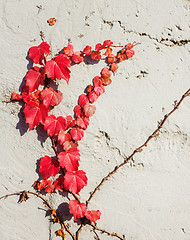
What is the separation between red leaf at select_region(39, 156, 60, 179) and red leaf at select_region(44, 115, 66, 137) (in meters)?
0.15

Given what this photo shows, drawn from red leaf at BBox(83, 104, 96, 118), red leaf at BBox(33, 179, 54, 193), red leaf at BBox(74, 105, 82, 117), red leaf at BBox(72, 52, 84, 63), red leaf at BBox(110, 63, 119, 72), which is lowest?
red leaf at BBox(33, 179, 54, 193)

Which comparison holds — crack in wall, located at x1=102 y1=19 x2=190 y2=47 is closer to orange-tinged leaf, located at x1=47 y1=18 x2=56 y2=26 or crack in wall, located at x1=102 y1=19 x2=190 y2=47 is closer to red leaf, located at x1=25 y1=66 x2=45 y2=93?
orange-tinged leaf, located at x1=47 y1=18 x2=56 y2=26

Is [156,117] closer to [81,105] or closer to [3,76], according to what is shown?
[81,105]

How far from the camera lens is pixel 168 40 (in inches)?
59.9

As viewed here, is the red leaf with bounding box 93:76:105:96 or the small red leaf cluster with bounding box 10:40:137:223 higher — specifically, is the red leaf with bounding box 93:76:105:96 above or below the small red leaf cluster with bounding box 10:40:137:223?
above

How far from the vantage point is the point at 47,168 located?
140 cm

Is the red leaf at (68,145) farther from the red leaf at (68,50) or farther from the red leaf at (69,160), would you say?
the red leaf at (68,50)

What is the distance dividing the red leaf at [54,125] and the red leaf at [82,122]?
88 mm

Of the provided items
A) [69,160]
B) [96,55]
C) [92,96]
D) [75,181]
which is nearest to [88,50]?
[96,55]

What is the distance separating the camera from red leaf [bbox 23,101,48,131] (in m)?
1.35

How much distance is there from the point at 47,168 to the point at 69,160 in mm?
137

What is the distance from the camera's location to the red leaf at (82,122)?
1430 mm

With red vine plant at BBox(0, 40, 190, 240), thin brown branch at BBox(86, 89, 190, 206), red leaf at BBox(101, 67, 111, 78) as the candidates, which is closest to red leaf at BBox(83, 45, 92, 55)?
red vine plant at BBox(0, 40, 190, 240)

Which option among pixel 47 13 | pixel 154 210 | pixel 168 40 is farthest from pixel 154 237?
pixel 47 13
